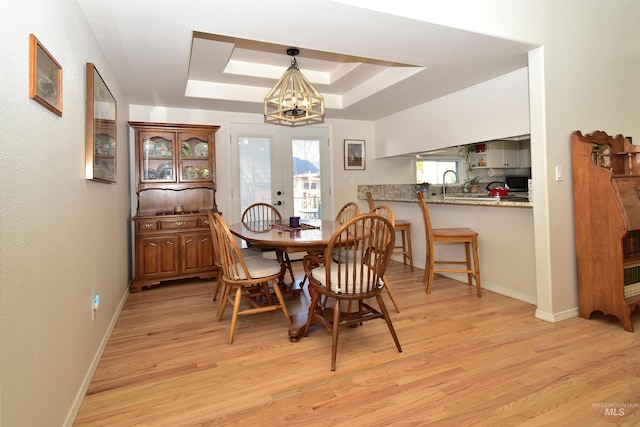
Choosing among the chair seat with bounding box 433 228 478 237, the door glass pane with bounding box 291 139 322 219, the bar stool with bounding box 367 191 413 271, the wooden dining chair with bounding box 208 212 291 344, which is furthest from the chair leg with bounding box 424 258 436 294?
the door glass pane with bounding box 291 139 322 219

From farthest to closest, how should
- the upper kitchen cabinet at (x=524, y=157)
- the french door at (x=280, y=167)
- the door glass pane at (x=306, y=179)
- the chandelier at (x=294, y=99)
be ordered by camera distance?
the upper kitchen cabinet at (x=524, y=157), the door glass pane at (x=306, y=179), the french door at (x=280, y=167), the chandelier at (x=294, y=99)

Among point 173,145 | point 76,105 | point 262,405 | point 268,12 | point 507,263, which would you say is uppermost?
point 268,12

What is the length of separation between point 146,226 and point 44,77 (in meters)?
2.59

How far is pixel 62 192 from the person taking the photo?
61.6 inches

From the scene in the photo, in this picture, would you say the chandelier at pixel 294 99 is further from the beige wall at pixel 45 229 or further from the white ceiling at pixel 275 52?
the beige wall at pixel 45 229

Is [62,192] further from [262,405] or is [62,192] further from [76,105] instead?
[262,405]

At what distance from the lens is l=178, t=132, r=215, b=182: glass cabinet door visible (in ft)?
13.6

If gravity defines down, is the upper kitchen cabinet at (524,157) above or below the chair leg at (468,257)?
above

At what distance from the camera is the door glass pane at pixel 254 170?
4680mm

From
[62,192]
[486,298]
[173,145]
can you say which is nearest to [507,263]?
[486,298]

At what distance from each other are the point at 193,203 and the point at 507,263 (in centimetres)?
367

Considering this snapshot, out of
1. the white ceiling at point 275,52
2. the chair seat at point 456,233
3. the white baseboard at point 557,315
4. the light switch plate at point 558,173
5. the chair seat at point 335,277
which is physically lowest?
the white baseboard at point 557,315

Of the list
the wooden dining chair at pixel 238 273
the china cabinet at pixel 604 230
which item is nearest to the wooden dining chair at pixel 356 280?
the wooden dining chair at pixel 238 273

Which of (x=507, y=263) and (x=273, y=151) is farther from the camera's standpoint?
(x=273, y=151)
